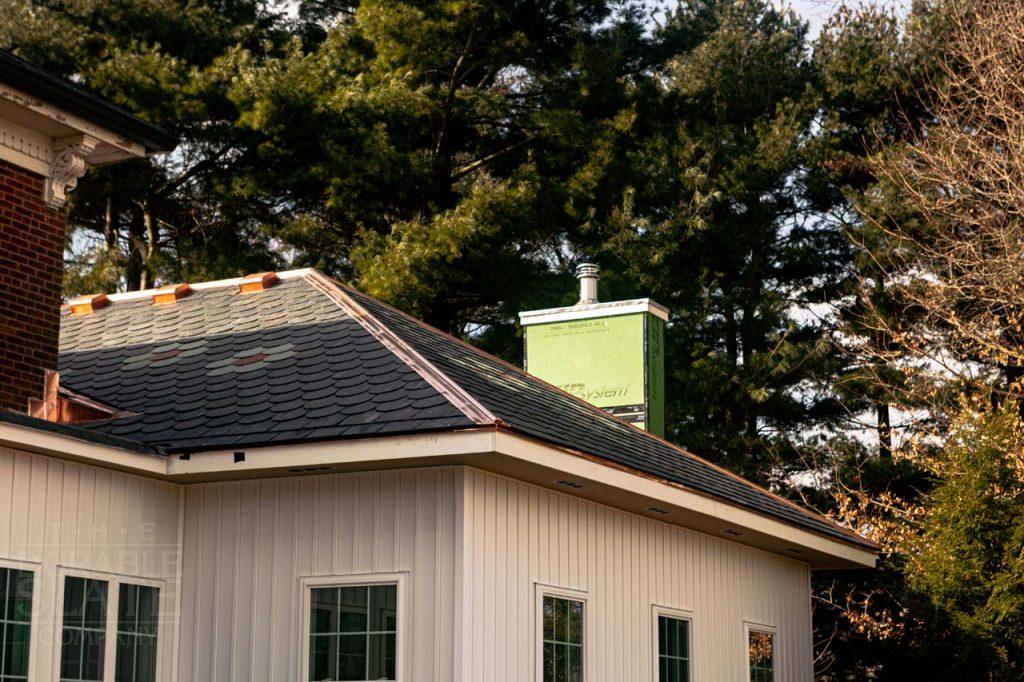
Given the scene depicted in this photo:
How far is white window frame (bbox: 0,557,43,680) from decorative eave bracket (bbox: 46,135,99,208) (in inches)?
106

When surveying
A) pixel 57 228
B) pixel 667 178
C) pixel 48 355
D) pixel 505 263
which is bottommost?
pixel 48 355

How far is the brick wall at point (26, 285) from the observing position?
9.70 meters

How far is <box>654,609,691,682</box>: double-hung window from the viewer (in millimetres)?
12492

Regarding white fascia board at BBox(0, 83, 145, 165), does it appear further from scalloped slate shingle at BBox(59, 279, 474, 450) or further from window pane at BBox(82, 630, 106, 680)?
window pane at BBox(82, 630, 106, 680)

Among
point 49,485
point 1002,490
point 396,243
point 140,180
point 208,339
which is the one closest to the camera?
point 49,485

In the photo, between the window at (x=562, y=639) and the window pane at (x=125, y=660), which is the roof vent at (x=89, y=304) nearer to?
the window pane at (x=125, y=660)

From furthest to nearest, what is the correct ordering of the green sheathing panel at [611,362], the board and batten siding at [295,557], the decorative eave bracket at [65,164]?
the green sheathing panel at [611,362], the decorative eave bracket at [65,164], the board and batten siding at [295,557]

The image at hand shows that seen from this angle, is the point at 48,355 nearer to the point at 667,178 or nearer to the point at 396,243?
the point at 396,243

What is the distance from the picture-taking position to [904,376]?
82.2 ft

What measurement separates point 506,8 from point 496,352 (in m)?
6.77

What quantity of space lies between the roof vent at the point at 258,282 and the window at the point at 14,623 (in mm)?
4797

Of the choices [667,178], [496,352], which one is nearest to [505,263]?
[496,352]

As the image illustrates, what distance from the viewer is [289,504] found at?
1037cm

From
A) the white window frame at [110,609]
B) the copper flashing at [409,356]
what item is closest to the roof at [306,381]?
the copper flashing at [409,356]
